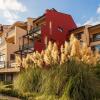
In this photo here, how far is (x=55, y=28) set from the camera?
4009 centimetres

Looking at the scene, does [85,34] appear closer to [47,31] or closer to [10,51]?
[47,31]

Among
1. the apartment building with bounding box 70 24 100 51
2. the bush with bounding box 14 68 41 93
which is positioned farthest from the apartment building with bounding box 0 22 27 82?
the bush with bounding box 14 68 41 93

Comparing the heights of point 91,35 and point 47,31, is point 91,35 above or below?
below

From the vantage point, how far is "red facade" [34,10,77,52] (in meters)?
37.9

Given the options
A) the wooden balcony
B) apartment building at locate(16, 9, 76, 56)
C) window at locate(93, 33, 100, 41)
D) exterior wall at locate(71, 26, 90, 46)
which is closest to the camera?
window at locate(93, 33, 100, 41)

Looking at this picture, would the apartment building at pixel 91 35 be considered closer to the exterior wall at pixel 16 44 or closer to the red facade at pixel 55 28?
the red facade at pixel 55 28

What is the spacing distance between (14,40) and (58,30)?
7.69 m

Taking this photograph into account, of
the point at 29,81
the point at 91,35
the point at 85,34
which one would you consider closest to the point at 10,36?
the point at 85,34

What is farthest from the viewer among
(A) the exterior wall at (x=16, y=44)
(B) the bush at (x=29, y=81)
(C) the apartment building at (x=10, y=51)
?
(A) the exterior wall at (x=16, y=44)

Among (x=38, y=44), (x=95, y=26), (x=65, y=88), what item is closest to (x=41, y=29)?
(x=38, y=44)

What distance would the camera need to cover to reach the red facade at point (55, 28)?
124 feet

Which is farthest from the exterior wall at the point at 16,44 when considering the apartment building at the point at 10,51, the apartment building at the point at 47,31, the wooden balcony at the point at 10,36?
the wooden balcony at the point at 10,36

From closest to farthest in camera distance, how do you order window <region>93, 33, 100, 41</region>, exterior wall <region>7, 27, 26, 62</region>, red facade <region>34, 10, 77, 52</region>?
1. window <region>93, 33, 100, 41</region>
2. red facade <region>34, 10, 77, 52</region>
3. exterior wall <region>7, 27, 26, 62</region>

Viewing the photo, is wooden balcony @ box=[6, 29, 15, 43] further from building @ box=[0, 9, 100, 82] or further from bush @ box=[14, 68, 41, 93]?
bush @ box=[14, 68, 41, 93]
